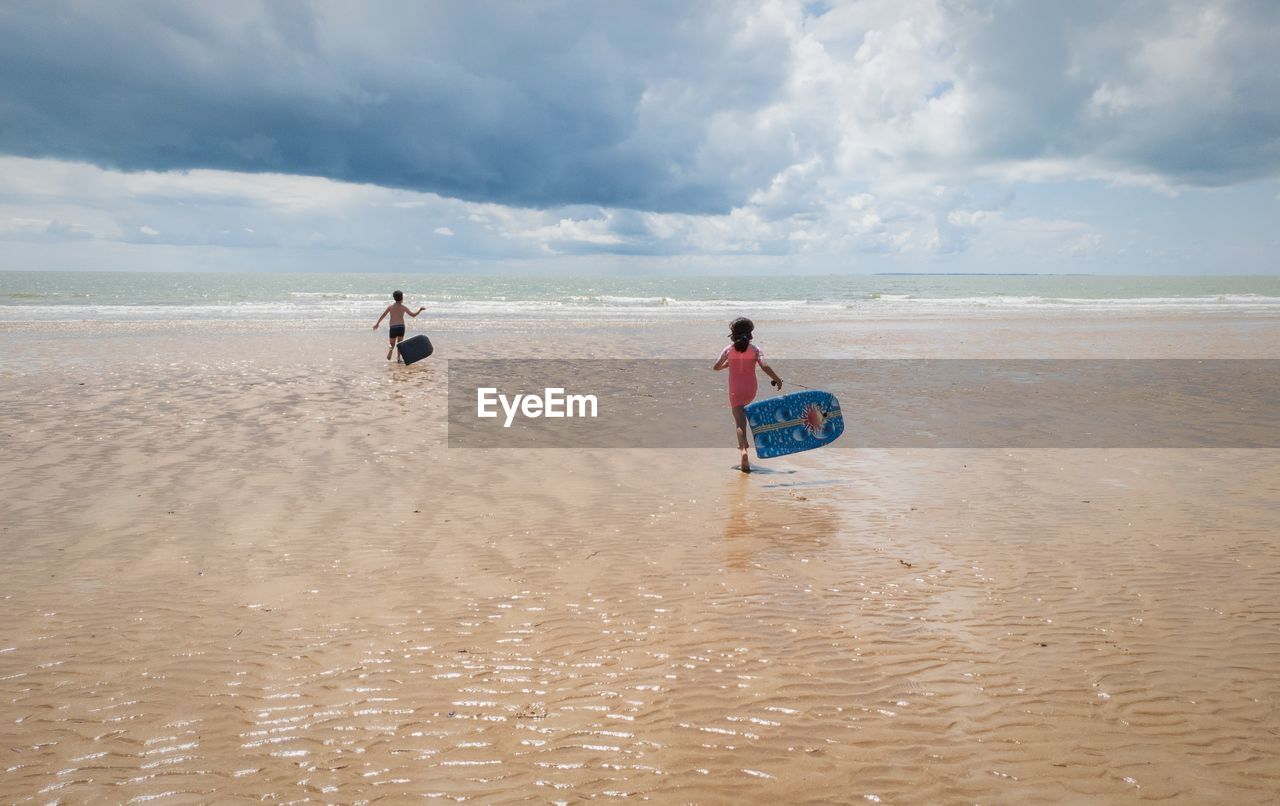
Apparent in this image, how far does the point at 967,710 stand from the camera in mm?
4102

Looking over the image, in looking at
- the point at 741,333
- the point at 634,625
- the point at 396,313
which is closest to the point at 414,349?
the point at 396,313

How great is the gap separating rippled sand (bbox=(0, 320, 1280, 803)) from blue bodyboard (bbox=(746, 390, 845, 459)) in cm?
31

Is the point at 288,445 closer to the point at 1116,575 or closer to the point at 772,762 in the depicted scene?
the point at 772,762

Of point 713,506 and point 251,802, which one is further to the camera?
point 713,506

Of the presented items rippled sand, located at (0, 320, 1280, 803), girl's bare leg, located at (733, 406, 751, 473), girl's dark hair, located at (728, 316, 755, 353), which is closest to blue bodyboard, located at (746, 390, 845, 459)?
girl's bare leg, located at (733, 406, 751, 473)

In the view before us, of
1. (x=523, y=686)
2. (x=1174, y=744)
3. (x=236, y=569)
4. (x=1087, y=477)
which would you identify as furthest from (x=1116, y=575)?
(x=236, y=569)

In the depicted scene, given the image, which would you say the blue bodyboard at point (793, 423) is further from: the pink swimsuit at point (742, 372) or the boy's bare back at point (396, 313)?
the boy's bare back at point (396, 313)

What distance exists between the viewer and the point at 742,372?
9.80 m

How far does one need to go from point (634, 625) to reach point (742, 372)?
5.22 meters

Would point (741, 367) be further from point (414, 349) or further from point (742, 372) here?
point (414, 349)

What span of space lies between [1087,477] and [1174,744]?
19.3 feet

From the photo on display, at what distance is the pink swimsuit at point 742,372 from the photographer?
9.76 m

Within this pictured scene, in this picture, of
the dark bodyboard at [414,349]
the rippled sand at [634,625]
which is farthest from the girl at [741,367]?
the dark bodyboard at [414,349]

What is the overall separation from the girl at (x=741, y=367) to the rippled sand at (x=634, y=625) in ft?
2.13
